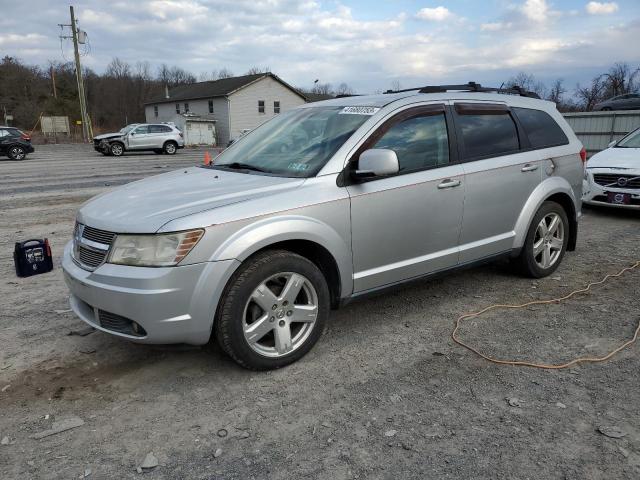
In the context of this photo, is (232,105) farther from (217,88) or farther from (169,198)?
(169,198)

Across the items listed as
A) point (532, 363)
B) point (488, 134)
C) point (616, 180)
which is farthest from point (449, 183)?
point (616, 180)

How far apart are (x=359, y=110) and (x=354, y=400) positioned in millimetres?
2229

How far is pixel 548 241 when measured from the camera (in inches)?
205

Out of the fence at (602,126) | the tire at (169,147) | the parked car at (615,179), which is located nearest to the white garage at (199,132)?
the tire at (169,147)

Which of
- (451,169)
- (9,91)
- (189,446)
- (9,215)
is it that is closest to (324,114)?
(451,169)

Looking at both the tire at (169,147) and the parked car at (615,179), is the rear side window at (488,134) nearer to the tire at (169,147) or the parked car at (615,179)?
the parked car at (615,179)

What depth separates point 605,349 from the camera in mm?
3699

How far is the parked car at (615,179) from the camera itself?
7980mm

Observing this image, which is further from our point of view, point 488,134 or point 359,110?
point 488,134

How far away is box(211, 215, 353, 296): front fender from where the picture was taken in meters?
3.10

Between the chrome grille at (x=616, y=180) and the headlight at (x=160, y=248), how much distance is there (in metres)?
7.57

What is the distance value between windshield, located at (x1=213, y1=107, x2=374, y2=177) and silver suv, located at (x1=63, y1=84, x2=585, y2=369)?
17 mm

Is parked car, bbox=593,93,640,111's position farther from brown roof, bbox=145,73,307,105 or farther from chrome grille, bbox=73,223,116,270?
brown roof, bbox=145,73,307,105

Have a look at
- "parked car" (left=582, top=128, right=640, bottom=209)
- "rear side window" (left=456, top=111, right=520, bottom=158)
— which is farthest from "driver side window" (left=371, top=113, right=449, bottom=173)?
"parked car" (left=582, top=128, right=640, bottom=209)
